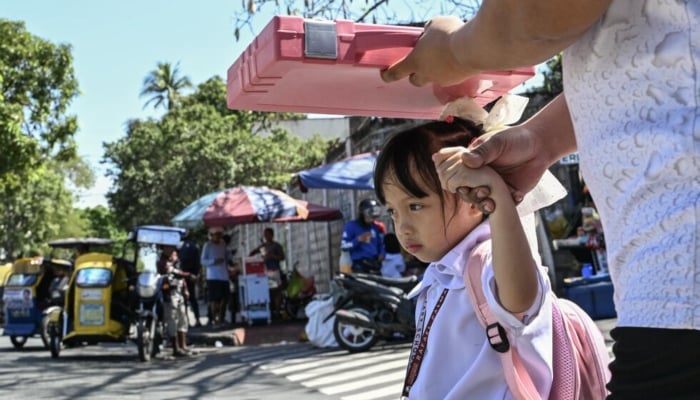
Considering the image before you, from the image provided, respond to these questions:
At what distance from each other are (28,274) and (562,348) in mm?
12714

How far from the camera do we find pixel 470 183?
4.75ft

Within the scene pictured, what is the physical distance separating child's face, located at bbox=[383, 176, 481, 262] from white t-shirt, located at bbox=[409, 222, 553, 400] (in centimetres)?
3

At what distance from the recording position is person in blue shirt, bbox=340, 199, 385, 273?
10750mm

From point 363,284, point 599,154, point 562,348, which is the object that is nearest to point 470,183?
point 599,154

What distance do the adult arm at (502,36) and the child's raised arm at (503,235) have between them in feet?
0.52

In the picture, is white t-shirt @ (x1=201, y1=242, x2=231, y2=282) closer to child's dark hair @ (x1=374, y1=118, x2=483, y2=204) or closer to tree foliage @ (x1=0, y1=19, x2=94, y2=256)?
tree foliage @ (x1=0, y1=19, x2=94, y2=256)

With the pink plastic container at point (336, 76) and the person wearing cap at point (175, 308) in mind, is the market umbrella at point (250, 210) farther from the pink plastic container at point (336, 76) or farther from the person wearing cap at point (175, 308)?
the pink plastic container at point (336, 76)

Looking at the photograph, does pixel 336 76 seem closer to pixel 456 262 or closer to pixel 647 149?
pixel 456 262

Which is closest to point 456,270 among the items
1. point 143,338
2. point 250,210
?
point 143,338

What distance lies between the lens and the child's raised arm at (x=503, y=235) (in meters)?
1.45

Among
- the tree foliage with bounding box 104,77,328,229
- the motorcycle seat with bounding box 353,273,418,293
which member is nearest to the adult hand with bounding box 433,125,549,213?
the motorcycle seat with bounding box 353,273,418,293

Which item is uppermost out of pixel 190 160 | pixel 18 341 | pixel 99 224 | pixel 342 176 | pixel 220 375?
pixel 99 224

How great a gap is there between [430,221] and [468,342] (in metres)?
0.28

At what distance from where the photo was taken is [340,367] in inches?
335
